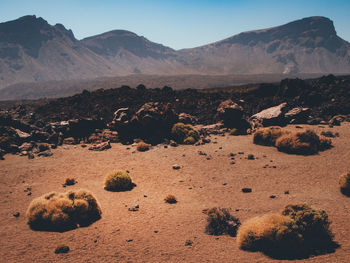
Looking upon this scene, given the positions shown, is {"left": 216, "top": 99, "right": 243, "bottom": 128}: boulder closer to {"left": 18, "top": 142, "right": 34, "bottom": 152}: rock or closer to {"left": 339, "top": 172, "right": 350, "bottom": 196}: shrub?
{"left": 339, "top": 172, "right": 350, "bottom": 196}: shrub

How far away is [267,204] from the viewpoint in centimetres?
1091

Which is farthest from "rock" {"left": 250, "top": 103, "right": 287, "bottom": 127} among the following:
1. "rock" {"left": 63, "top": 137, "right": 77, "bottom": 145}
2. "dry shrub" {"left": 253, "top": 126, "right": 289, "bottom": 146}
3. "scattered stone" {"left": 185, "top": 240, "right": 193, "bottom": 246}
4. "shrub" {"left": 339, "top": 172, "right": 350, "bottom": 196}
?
"scattered stone" {"left": 185, "top": 240, "right": 193, "bottom": 246}

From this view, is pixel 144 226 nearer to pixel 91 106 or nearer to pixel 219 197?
pixel 219 197

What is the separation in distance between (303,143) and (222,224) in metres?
11.6

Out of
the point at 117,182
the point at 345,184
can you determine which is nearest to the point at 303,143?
the point at 345,184

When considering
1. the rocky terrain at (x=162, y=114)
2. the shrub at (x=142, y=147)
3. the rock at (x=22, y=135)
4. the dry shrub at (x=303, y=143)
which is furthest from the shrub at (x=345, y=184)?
the rock at (x=22, y=135)

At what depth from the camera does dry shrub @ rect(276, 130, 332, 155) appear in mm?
17656

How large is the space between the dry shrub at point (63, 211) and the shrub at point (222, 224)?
15.1 ft

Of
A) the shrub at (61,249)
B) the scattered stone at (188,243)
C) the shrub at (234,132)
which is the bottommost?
the scattered stone at (188,243)

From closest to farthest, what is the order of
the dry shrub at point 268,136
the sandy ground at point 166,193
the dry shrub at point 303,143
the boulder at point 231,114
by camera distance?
the sandy ground at point 166,193
the dry shrub at point 303,143
the dry shrub at point 268,136
the boulder at point 231,114

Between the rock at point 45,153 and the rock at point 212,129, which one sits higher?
the rock at point 212,129

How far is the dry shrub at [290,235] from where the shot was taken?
293 inches

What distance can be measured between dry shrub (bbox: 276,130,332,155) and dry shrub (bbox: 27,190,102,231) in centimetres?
1375

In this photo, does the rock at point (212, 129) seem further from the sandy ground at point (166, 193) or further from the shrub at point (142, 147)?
the shrub at point (142, 147)
